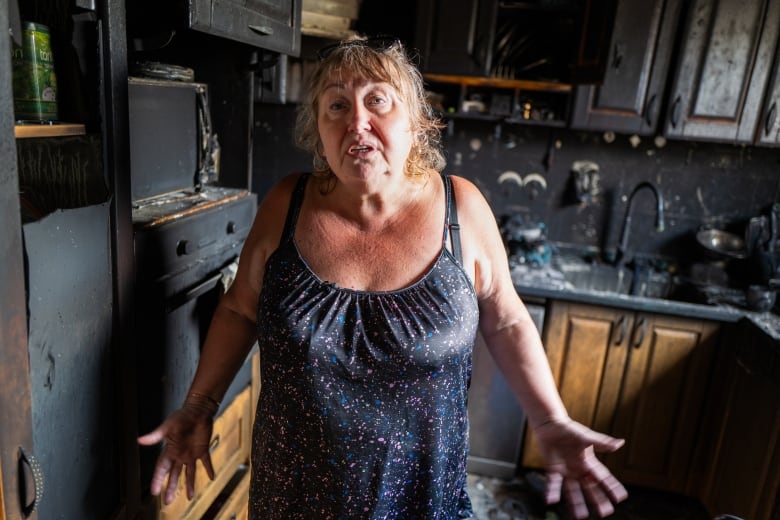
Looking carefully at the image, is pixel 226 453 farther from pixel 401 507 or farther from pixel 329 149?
pixel 329 149

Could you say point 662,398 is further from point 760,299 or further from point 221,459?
point 221,459

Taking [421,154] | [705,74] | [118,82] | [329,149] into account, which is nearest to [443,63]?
[705,74]

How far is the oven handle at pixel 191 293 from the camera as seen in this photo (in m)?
1.25

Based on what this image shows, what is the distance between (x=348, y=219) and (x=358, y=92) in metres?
0.25

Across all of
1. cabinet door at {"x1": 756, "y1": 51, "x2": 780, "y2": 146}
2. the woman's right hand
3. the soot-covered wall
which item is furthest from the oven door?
cabinet door at {"x1": 756, "y1": 51, "x2": 780, "y2": 146}

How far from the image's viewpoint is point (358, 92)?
1045mm

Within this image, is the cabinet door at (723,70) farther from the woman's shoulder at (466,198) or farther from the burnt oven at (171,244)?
the burnt oven at (171,244)

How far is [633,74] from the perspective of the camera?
2.27 meters

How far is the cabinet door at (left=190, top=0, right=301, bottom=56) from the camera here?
1.08 metres

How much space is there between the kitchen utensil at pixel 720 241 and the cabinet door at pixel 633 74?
0.66 m

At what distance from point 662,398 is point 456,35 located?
5.62ft

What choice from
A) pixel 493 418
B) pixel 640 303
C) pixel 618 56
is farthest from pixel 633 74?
pixel 493 418

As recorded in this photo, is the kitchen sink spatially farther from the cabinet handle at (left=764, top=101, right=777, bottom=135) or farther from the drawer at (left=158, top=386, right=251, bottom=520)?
the drawer at (left=158, top=386, right=251, bottom=520)

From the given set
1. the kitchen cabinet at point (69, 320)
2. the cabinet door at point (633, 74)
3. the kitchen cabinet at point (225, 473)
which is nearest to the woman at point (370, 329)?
the kitchen cabinet at point (69, 320)
